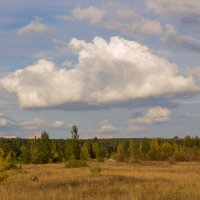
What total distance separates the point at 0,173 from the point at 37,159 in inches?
2803

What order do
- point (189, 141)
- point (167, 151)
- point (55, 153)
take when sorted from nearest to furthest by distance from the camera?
point (55, 153), point (167, 151), point (189, 141)

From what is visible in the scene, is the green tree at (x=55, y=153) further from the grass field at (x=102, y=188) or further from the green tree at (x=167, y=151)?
the grass field at (x=102, y=188)

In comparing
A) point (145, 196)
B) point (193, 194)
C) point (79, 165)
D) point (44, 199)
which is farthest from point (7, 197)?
point (79, 165)

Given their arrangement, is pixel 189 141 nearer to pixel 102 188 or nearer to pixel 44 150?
pixel 44 150

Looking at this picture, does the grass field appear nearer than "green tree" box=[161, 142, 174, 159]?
Yes

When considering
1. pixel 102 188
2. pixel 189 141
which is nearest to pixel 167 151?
pixel 189 141

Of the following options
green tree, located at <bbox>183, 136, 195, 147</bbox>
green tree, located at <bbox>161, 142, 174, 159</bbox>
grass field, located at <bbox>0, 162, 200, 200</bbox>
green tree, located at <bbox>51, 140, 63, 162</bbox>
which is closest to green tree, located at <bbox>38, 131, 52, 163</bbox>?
green tree, located at <bbox>51, 140, 63, 162</bbox>

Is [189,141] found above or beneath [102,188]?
above

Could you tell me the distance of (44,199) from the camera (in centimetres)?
1475

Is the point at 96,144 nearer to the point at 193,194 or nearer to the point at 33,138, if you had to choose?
the point at 33,138

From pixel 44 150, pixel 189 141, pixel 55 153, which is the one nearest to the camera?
pixel 44 150

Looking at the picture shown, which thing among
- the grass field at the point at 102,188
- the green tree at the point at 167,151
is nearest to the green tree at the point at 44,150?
the green tree at the point at 167,151

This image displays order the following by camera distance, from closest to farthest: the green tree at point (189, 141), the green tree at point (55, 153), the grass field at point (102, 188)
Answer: the grass field at point (102, 188)
the green tree at point (55, 153)
the green tree at point (189, 141)

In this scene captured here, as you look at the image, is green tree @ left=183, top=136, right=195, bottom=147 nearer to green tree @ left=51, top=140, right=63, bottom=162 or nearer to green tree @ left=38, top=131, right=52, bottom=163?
green tree @ left=51, top=140, right=63, bottom=162
